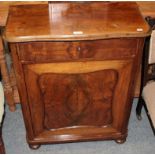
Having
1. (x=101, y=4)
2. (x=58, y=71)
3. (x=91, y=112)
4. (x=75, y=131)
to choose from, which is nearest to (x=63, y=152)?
(x=75, y=131)

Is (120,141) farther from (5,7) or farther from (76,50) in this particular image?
(5,7)

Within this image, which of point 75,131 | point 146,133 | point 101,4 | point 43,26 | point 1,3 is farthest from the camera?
point 146,133

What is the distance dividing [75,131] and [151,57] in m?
0.60

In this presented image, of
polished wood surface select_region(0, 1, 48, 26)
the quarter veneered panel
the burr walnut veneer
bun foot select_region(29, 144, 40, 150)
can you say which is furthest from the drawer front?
bun foot select_region(29, 144, 40, 150)

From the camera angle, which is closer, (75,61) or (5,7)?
Result: (75,61)

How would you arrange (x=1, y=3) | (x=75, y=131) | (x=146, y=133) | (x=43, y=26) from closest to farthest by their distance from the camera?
1. (x=43, y=26)
2. (x=1, y=3)
3. (x=75, y=131)
4. (x=146, y=133)

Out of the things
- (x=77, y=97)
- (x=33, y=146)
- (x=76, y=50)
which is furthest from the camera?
(x=33, y=146)

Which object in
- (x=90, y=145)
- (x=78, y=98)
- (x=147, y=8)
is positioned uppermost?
(x=147, y=8)

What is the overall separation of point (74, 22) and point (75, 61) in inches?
6.7

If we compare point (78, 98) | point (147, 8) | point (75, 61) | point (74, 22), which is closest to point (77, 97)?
point (78, 98)

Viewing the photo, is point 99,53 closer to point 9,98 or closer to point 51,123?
point 51,123

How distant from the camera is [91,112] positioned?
1435 mm

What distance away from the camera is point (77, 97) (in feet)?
4.40

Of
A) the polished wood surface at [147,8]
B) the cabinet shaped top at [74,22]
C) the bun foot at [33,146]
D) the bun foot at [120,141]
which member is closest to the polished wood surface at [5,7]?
the cabinet shaped top at [74,22]
